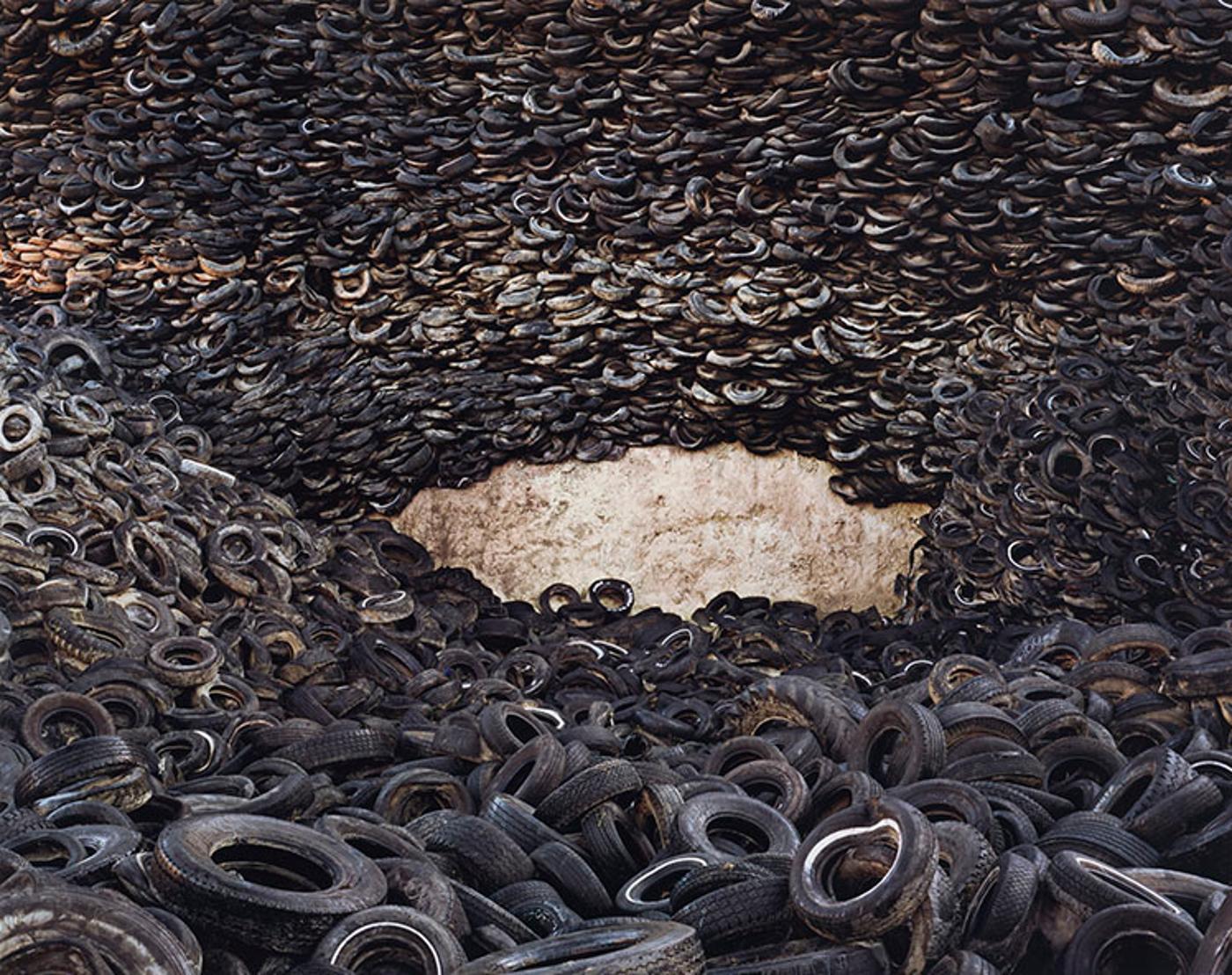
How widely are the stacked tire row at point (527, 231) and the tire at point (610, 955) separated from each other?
7.93 meters

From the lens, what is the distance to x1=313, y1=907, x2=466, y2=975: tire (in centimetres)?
427

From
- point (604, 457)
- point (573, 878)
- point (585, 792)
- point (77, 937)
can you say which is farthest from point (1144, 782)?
point (604, 457)

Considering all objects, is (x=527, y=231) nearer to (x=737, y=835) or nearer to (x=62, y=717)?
(x=62, y=717)

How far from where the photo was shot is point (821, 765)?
616 centimetres

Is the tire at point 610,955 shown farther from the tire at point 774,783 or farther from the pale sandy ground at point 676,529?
the pale sandy ground at point 676,529

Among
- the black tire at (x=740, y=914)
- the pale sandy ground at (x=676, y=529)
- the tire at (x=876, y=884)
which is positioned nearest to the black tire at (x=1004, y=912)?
the tire at (x=876, y=884)

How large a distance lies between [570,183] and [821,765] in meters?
7.70

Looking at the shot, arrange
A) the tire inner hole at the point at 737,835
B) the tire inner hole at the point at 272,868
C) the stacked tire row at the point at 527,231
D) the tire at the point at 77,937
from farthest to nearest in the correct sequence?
the stacked tire row at the point at 527,231 → the tire inner hole at the point at 737,835 → the tire inner hole at the point at 272,868 → the tire at the point at 77,937

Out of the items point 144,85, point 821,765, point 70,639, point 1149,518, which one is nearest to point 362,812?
point 821,765

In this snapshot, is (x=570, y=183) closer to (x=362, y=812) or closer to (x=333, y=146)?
(x=333, y=146)

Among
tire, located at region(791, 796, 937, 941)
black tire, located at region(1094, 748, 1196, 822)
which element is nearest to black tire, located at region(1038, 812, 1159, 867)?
black tire, located at region(1094, 748, 1196, 822)

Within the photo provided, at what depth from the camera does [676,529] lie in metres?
12.9

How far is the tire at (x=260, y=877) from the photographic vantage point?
4.31 meters

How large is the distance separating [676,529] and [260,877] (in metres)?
8.27
